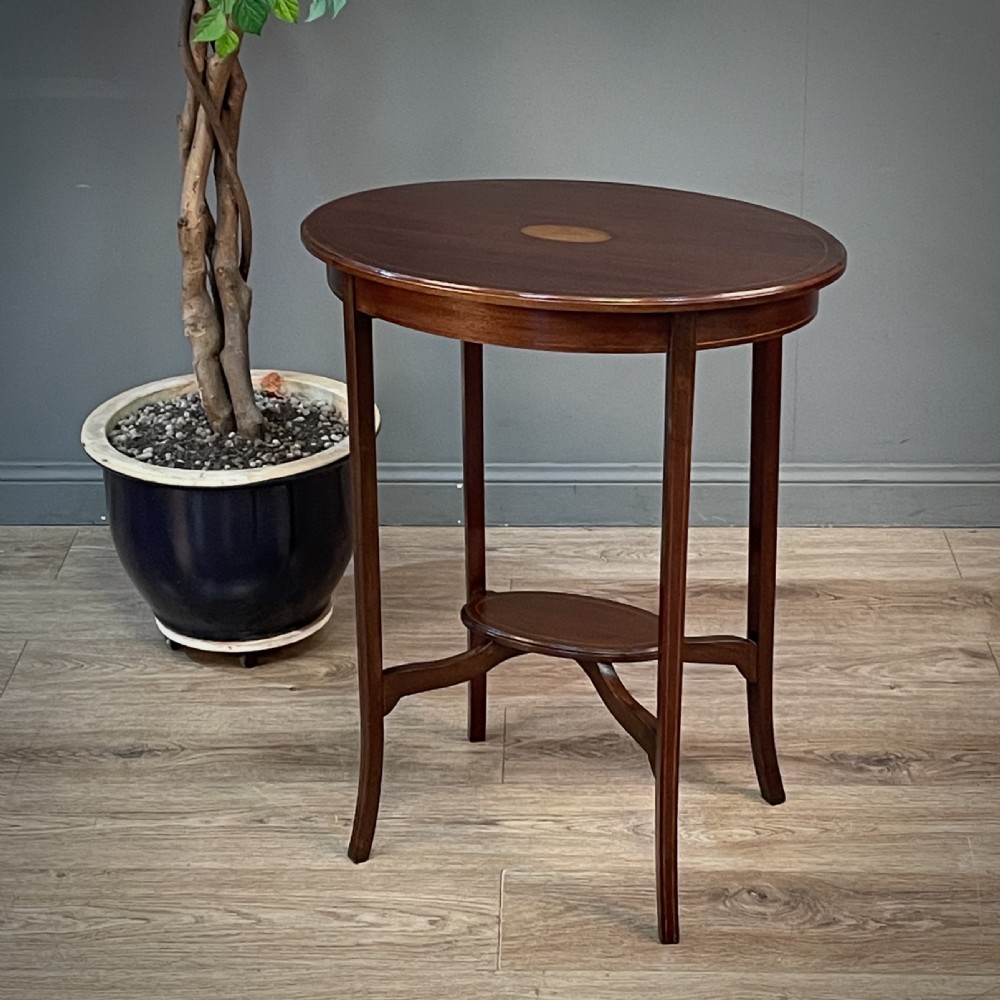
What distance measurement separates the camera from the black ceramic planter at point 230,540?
7.34 feet

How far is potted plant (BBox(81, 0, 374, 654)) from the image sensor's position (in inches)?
87.4

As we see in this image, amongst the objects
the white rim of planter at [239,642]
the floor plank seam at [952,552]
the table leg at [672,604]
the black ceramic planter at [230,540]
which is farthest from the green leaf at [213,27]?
the floor plank seam at [952,552]

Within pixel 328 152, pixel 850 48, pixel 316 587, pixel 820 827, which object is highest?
pixel 850 48

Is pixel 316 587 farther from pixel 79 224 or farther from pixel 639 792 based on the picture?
pixel 79 224

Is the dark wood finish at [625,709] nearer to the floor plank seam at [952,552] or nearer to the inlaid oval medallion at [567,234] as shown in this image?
the inlaid oval medallion at [567,234]

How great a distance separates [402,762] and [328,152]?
109 centimetres

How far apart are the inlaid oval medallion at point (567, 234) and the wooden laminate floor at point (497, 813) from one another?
2.57 feet

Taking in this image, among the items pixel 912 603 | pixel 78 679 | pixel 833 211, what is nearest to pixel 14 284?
pixel 78 679

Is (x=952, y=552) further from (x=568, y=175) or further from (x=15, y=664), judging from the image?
(x=15, y=664)

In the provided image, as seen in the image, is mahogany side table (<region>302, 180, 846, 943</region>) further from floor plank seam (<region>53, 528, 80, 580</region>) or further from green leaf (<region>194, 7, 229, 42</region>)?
floor plank seam (<region>53, 528, 80, 580</region>)

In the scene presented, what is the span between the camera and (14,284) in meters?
2.74

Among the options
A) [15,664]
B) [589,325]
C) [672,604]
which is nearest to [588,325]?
[589,325]

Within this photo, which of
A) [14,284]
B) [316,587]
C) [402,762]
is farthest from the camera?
[14,284]

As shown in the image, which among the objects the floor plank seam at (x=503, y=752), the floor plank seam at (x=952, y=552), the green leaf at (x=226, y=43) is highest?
the green leaf at (x=226, y=43)
